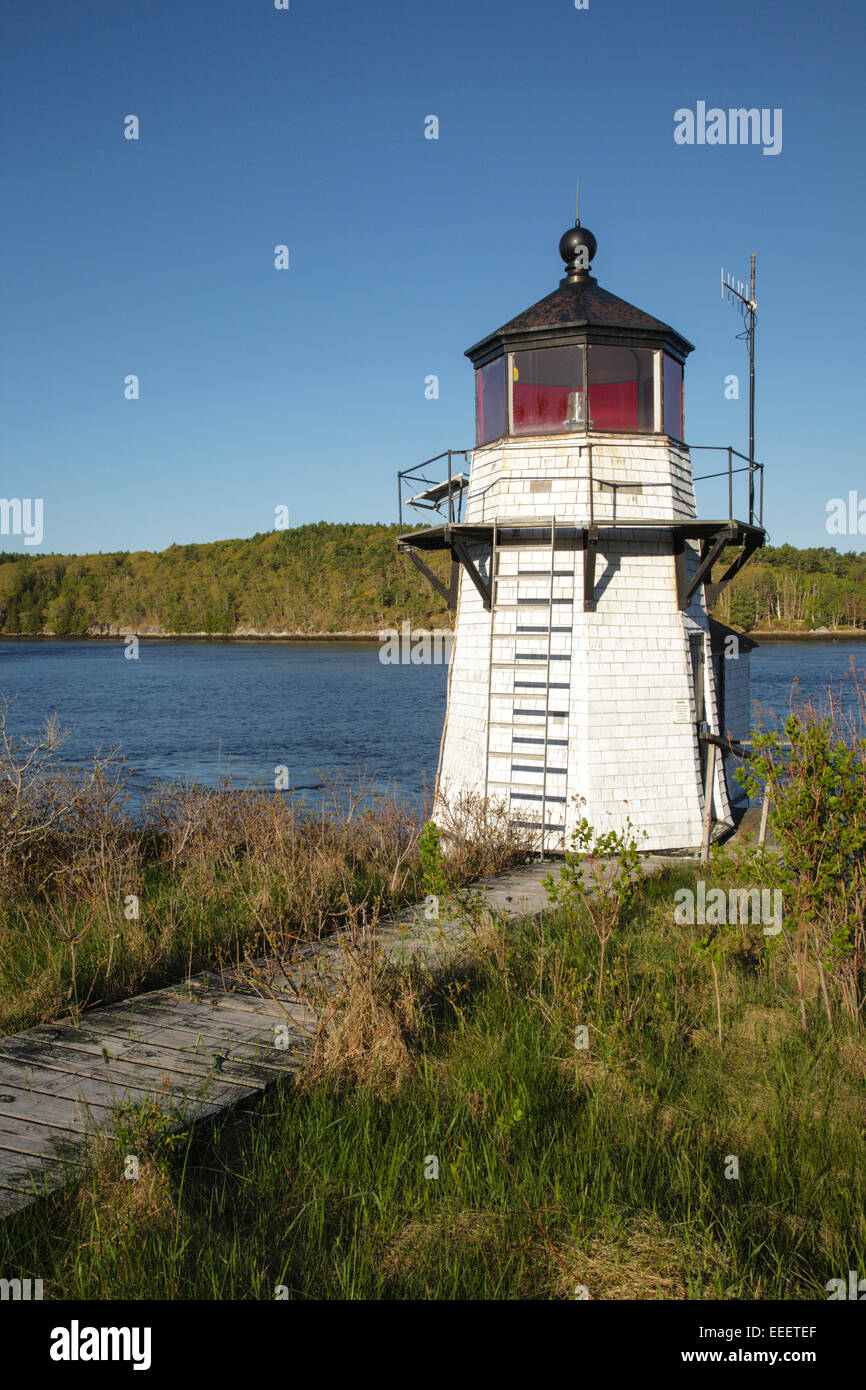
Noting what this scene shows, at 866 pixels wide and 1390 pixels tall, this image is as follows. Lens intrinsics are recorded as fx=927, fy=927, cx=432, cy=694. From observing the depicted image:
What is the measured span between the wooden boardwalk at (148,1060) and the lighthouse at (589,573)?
22.1 ft

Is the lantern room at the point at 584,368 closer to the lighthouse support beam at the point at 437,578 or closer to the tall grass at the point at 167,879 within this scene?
the lighthouse support beam at the point at 437,578

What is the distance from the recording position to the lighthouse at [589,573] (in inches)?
555

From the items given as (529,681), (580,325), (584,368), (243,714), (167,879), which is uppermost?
(580,325)

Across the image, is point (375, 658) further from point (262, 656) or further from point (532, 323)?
point (532, 323)

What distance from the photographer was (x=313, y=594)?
165 metres

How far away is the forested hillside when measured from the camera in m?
134

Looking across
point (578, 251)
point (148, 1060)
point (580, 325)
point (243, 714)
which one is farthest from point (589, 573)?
point (243, 714)

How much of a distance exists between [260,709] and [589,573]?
44438mm

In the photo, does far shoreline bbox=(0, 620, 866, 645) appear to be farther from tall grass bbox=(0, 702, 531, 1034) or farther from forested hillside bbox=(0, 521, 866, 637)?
tall grass bbox=(0, 702, 531, 1034)

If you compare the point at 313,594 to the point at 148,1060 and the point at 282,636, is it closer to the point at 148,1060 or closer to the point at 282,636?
the point at 282,636

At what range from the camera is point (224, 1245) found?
13.5ft

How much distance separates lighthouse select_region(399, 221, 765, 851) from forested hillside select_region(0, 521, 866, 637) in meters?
90.9

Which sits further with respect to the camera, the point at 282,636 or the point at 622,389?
the point at 282,636

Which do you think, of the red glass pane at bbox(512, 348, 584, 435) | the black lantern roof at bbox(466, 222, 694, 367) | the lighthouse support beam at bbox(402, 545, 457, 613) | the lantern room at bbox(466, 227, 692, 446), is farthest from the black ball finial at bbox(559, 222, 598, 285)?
the lighthouse support beam at bbox(402, 545, 457, 613)
